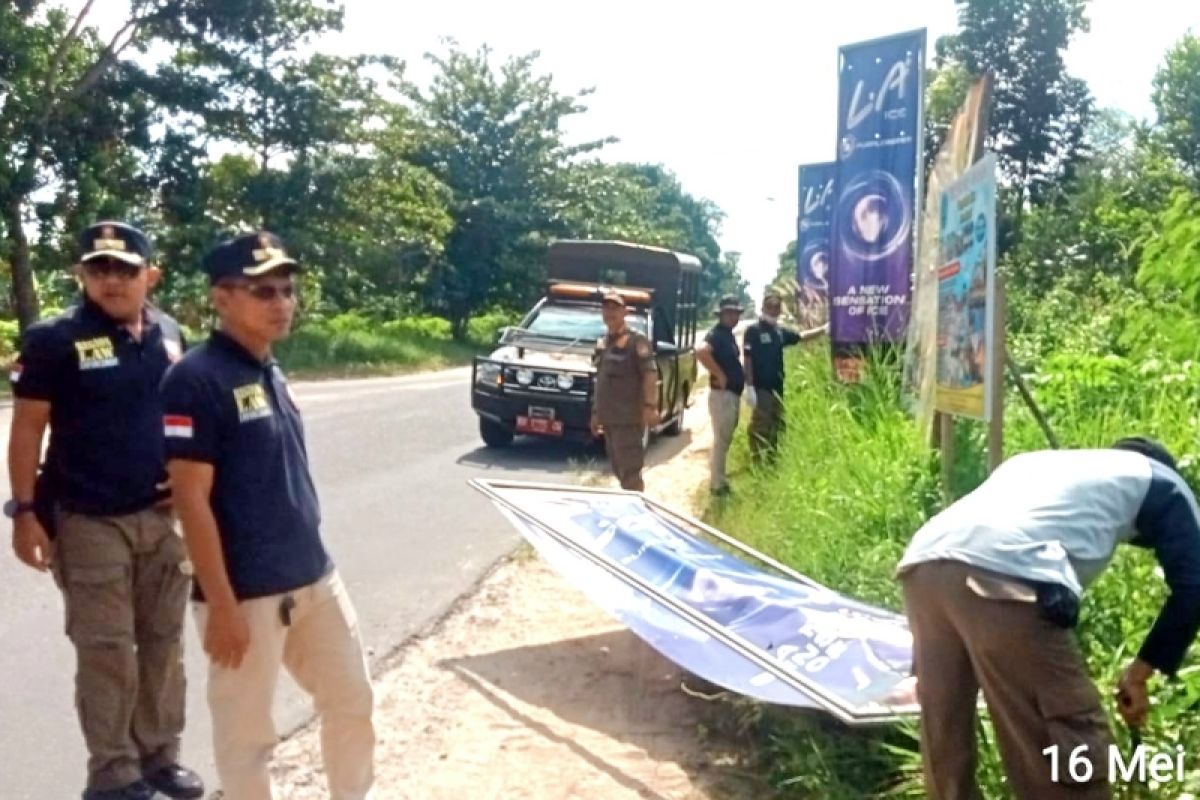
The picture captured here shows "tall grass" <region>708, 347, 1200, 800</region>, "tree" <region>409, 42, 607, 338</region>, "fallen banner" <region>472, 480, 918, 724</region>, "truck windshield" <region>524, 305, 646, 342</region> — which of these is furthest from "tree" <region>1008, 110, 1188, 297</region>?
"tree" <region>409, 42, 607, 338</region>

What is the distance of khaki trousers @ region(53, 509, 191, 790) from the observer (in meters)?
4.45

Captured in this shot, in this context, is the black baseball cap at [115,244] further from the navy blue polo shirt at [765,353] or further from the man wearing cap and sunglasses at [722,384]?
the navy blue polo shirt at [765,353]

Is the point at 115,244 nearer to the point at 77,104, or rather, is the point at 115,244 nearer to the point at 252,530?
the point at 252,530

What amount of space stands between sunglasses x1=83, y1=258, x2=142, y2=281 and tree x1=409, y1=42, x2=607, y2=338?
120 feet

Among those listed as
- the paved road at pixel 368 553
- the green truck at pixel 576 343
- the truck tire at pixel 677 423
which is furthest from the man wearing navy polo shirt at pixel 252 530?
the truck tire at pixel 677 423

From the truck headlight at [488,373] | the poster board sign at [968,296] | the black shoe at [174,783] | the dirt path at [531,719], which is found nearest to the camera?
the black shoe at [174,783]

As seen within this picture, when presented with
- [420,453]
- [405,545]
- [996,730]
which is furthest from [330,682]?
[420,453]

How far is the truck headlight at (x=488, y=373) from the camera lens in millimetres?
15109

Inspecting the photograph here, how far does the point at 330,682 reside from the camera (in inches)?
164

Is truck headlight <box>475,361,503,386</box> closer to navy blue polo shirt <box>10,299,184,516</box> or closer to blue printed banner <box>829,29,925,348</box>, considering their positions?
blue printed banner <box>829,29,925,348</box>

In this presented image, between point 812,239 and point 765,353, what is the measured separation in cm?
451

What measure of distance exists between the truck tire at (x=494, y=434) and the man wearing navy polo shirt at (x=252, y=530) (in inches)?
449

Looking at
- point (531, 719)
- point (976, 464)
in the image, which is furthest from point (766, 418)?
point (531, 719)

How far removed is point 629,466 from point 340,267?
1018 inches
